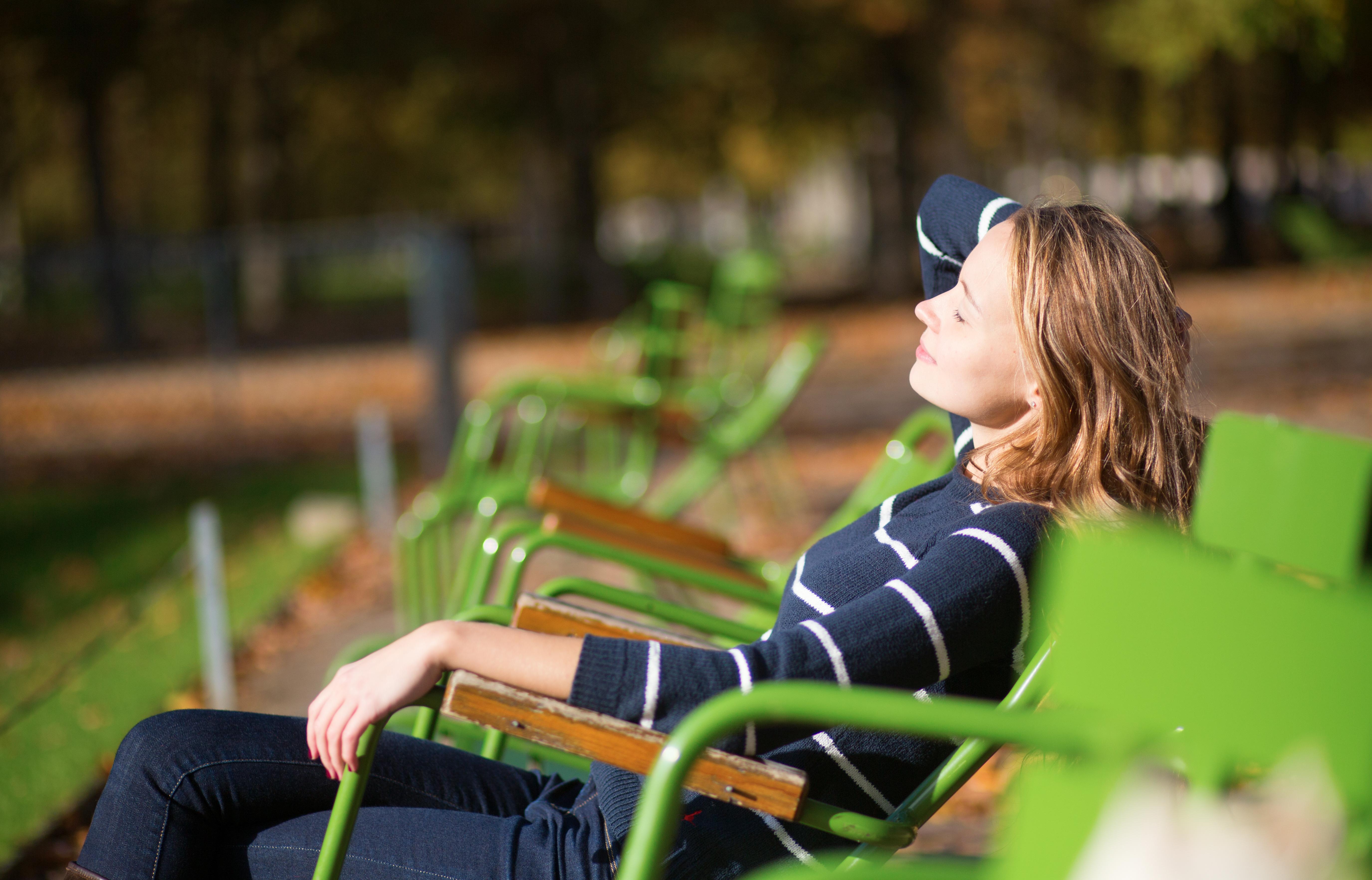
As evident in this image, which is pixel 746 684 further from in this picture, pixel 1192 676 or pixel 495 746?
pixel 495 746

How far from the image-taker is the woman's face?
71.2 inches

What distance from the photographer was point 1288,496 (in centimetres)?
119

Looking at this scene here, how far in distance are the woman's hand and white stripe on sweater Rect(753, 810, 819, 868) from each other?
48 cm

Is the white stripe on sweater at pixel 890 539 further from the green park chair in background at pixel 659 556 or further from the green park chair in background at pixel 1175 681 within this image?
the green park chair in background at pixel 1175 681

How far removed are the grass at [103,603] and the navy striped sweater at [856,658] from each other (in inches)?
86.9

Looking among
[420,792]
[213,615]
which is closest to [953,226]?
[420,792]

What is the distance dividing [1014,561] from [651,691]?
1.61 feet

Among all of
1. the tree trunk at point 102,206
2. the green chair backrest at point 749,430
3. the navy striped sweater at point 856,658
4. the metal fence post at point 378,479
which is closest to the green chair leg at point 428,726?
the navy striped sweater at point 856,658

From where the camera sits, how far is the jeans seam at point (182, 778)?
170 centimetres

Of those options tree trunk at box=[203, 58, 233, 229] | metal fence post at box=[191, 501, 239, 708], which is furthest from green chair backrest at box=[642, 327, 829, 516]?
tree trunk at box=[203, 58, 233, 229]

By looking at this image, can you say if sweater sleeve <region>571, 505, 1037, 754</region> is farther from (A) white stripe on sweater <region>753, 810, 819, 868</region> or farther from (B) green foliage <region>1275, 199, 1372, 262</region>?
(B) green foliage <region>1275, 199, 1372, 262</region>

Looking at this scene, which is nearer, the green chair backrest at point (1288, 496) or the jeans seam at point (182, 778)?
the green chair backrest at point (1288, 496)

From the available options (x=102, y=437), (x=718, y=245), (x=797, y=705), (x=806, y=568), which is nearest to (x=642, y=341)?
(x=806, y=568)

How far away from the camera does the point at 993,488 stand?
69.9 inches
